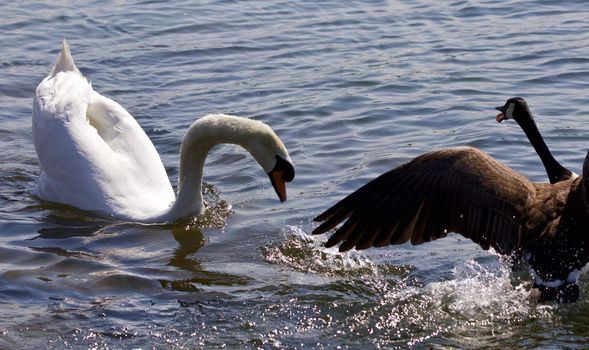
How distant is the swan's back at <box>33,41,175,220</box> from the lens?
844 cm

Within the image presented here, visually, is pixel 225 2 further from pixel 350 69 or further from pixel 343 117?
pixel 343 117

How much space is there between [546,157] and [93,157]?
3.31m

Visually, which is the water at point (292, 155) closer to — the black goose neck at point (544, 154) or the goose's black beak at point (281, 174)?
the goose's black beak at point (281, 174)

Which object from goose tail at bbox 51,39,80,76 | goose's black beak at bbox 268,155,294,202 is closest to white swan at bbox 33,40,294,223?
goose's black beak at bbox 268,155,294,202

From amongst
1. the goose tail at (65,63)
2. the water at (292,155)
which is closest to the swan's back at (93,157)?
the water at (292,155)

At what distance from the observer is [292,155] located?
987cm

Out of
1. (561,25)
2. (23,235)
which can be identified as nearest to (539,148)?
(23,235)

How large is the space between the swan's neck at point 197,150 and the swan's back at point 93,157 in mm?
221

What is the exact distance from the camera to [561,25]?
13.8 m

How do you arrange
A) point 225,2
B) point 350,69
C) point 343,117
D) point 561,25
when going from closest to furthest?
point 343,117
point 350,69
point 561,25
point 225,2

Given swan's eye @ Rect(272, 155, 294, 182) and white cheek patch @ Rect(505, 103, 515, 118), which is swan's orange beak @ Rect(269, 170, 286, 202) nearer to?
swan's eye @ Rect(272, 155, 294, 182)

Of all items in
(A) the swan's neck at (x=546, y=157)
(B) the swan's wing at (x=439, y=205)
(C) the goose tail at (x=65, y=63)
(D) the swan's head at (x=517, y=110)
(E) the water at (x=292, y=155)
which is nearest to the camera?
(E) the water at (x=292, y=155)

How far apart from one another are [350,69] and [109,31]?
368cm

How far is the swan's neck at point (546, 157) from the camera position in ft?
26.3
